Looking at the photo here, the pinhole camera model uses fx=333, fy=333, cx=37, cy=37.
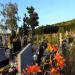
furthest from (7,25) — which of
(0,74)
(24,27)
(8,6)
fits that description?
(0,74)

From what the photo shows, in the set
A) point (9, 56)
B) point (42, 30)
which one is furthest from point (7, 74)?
point (42, 30)

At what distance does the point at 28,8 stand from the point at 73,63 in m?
41.6

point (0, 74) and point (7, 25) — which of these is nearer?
point (0, 74)

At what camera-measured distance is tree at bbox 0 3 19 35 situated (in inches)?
1495

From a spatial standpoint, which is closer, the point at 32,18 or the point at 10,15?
the point at 10,15

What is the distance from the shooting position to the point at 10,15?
38.0m

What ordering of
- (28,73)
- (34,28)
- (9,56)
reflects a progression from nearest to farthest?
(28,73) → (9,56) → (34,28)

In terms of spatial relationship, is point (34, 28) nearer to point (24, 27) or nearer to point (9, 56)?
point (24, 27)

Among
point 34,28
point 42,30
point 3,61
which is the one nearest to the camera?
point 3,61

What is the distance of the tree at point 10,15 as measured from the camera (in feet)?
125

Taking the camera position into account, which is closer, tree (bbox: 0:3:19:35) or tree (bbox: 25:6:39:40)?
tree (bbox: 0:3:19:35)

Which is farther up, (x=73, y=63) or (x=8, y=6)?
(x=8, y=6)

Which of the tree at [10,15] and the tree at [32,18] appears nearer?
the tree at [10,15]

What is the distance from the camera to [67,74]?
5.34m
